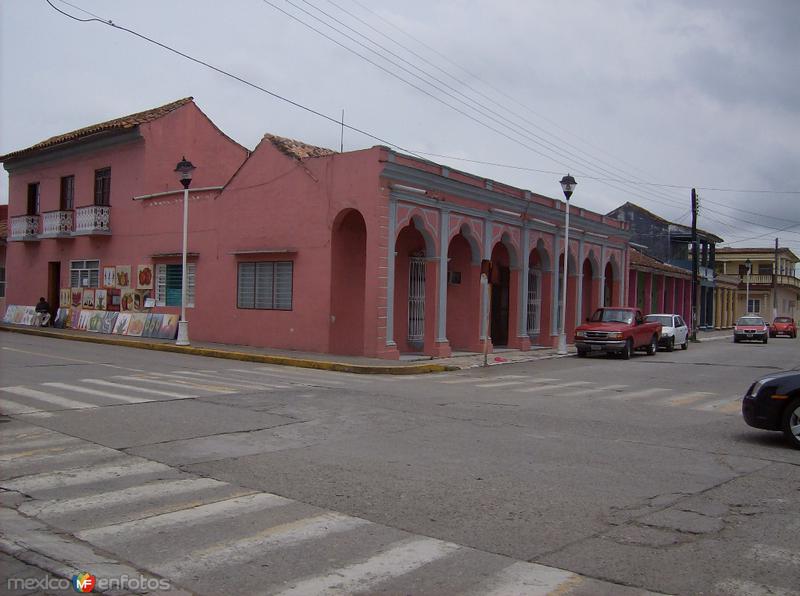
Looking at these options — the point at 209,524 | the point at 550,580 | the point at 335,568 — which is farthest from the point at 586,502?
the point at 209,524

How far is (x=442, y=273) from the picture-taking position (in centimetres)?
2239

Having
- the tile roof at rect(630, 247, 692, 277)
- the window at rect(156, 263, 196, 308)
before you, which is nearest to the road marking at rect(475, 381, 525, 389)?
the window at rect(156, 263, 196, 308)

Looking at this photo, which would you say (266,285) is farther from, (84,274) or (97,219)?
(84,274)

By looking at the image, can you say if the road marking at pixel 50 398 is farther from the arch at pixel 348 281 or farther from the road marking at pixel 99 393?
the arch at pixel 348 281

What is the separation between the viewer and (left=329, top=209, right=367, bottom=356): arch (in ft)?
70.6

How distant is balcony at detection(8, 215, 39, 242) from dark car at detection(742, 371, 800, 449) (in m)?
32.4

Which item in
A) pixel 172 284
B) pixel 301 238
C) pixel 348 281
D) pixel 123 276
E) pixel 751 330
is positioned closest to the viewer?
pixel 348 281

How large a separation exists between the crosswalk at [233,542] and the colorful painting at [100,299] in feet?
79.6

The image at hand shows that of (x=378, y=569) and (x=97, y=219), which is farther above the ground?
(x=97, y=219)

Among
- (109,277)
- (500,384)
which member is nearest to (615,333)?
(500,384)

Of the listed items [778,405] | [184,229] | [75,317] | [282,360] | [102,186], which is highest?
[102,186]

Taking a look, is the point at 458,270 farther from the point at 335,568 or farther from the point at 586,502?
the point at 335,568

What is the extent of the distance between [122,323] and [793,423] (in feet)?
80.8

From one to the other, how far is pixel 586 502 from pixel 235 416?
229 inches
